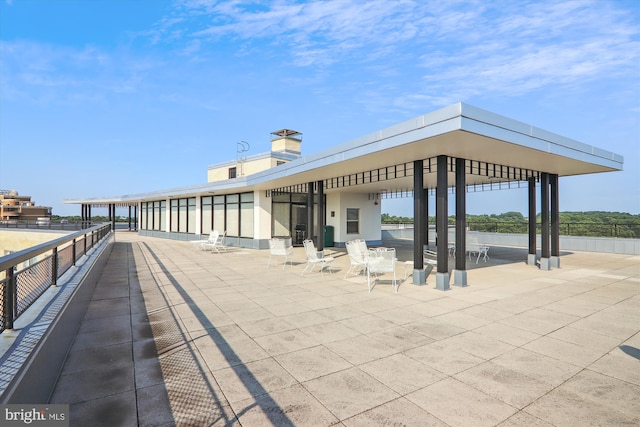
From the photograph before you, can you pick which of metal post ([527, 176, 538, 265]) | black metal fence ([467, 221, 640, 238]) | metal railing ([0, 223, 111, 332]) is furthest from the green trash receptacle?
metal railing ([0, 223, 111, 332])

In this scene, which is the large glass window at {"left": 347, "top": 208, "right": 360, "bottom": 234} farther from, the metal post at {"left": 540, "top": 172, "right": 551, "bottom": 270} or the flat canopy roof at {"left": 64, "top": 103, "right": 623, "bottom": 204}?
the metal post at {"left": 540, "top": 172, "right": 551, "bottom": 270}

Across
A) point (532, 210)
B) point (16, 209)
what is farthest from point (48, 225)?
point (16, 209)

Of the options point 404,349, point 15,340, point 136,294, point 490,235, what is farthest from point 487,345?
point 490,235

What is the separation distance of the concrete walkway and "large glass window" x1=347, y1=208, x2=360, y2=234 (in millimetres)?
11465

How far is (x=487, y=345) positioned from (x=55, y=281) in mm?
6189

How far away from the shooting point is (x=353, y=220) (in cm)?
1931

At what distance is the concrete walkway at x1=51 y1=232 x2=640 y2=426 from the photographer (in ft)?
9.46

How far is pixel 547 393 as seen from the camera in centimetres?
320

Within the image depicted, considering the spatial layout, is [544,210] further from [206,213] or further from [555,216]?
[206,213]

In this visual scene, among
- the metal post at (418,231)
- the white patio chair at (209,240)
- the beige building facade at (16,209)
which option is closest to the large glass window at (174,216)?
the white patio chair at (209,240)

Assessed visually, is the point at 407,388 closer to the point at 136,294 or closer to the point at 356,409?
the point at 356,409

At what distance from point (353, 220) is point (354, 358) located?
15.5 m

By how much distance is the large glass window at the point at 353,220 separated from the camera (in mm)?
19109

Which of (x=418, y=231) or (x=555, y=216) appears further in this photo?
(x=555, y=216)
